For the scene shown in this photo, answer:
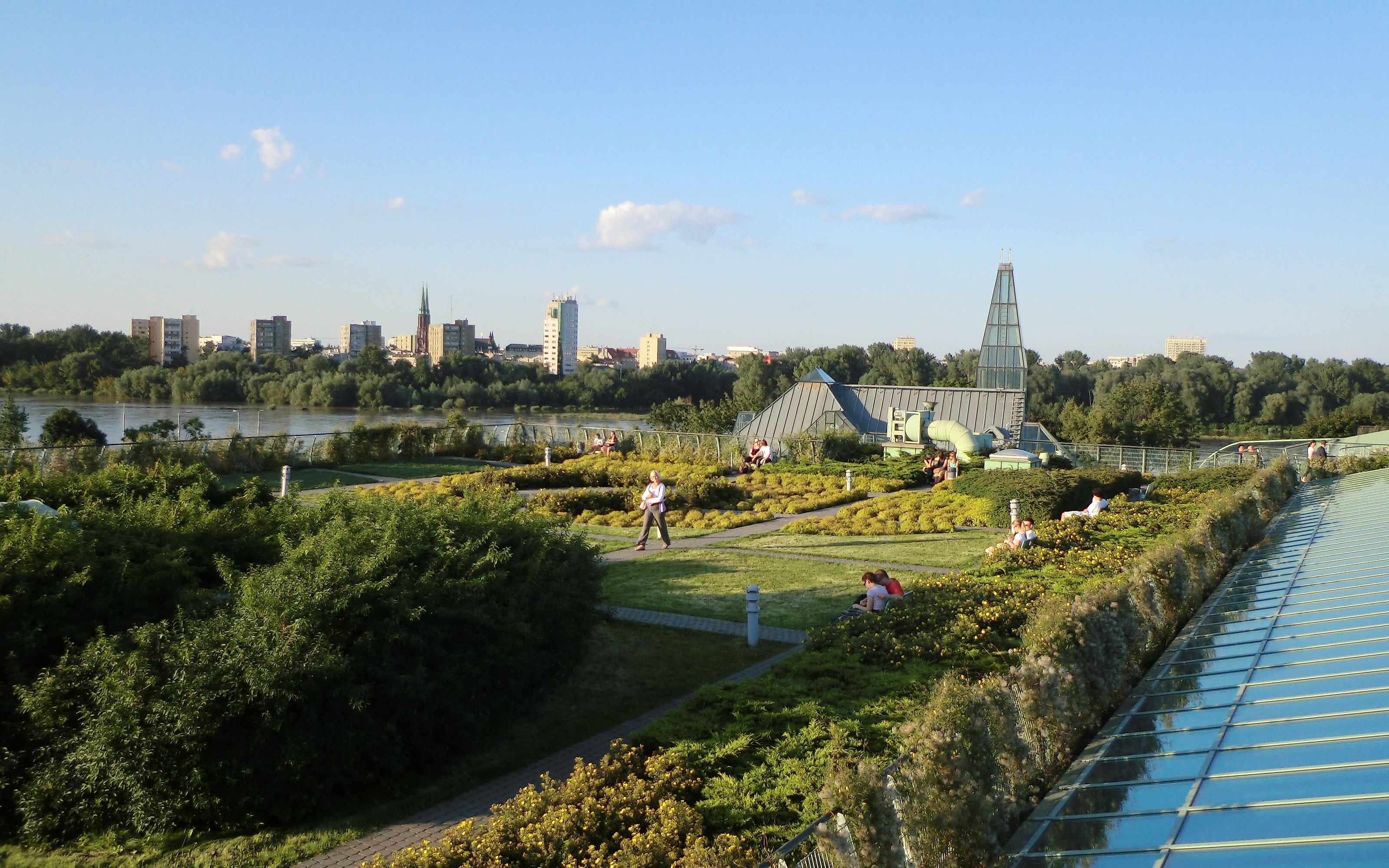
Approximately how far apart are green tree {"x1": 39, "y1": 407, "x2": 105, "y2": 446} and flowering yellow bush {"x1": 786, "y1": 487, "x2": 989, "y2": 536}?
21.1 meters

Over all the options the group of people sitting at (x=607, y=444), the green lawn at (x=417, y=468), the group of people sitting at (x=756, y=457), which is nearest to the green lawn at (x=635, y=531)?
the green lawn at (x=417, y=468)

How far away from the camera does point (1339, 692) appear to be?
5586 mm

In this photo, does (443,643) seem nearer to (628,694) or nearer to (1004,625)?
(628,694)

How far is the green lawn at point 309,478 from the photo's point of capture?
25031 millimetres

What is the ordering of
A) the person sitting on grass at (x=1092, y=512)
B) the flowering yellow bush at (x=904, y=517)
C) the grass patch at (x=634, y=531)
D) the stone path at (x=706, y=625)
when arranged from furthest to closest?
1. the flowering yellow bush at (x=904, y=517)
2. the grass patch at (x=634, y=531)
3. the person sitting on grass at (x=1092, y=512)
4. the stone path at (x=706, y=625)

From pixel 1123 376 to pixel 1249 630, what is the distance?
85.3m

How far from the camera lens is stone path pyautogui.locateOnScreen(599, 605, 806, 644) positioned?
11.0 m

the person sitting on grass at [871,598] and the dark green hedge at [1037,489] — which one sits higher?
the dark green hedge at [1037,489]

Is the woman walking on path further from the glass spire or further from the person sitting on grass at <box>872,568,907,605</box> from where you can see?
the glass spire

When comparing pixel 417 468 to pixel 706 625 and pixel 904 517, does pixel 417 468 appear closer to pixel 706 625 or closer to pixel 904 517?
pixel 904 517

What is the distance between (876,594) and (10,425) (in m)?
29.5

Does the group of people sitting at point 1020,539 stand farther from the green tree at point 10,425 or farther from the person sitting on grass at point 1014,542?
the green tree at point 10,425

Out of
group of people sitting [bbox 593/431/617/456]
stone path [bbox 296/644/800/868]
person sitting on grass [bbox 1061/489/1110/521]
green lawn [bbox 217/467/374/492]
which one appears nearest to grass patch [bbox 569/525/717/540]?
person sitting on grass [bbox 1061/489/1110/521]

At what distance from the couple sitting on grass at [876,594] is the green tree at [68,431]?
2425 cm
